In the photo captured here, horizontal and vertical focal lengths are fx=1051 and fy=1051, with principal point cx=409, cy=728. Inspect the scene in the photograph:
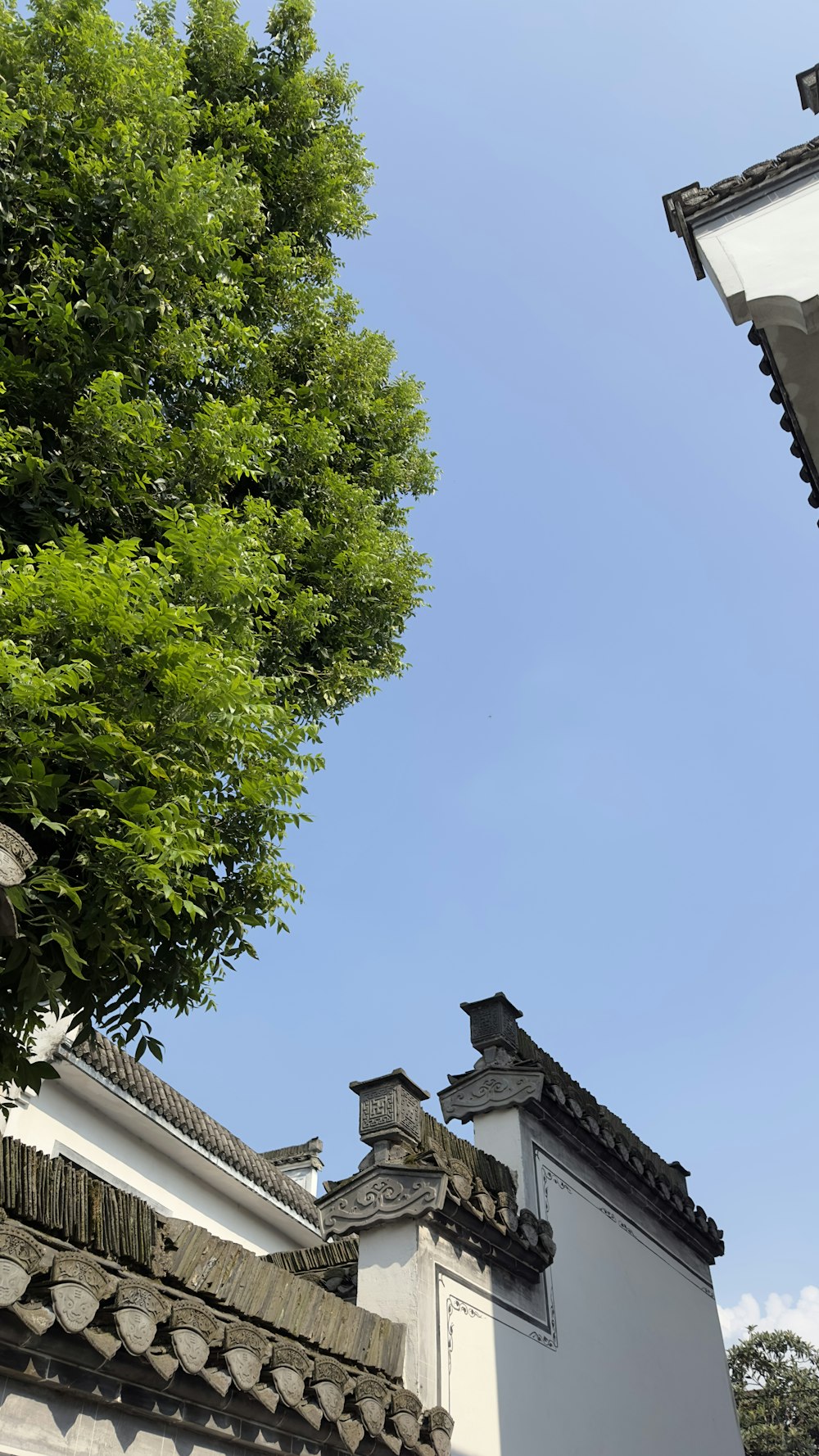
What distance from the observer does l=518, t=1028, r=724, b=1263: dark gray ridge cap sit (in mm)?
8391

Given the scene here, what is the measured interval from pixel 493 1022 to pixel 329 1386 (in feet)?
11.7

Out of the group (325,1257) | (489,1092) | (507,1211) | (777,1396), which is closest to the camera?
(325,1257)

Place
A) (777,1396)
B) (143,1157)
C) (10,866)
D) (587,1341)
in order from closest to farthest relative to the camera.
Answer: (10,866)
(587,1341)
(143,1157)
(777,1396)

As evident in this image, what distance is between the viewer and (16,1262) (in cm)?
356

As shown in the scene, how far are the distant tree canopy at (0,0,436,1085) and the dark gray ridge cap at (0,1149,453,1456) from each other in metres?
0.75

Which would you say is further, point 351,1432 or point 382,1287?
point 382,1287

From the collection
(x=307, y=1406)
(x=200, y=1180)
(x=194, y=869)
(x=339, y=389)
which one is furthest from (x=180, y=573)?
(x=200, y=1180)

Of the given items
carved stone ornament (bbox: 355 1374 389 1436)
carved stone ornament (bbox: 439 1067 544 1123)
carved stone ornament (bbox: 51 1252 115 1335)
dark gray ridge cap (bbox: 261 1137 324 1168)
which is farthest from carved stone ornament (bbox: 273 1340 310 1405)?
dark gray ridge cap (bbox: 261 1137 324 1168)

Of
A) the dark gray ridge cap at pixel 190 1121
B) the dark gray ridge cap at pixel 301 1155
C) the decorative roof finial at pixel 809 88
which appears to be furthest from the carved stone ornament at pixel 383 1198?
the dark gray ridge cap at pixel 301 1155

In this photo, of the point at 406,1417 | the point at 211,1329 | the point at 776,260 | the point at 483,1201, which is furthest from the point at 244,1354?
the point at 776,260

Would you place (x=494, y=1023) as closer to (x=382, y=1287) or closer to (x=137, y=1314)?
(x=382, y=1287)

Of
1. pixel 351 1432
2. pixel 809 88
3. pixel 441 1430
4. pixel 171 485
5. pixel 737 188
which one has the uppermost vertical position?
pixel 809 88

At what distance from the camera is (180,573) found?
414cm

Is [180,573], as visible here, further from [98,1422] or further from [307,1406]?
[307,1406]
